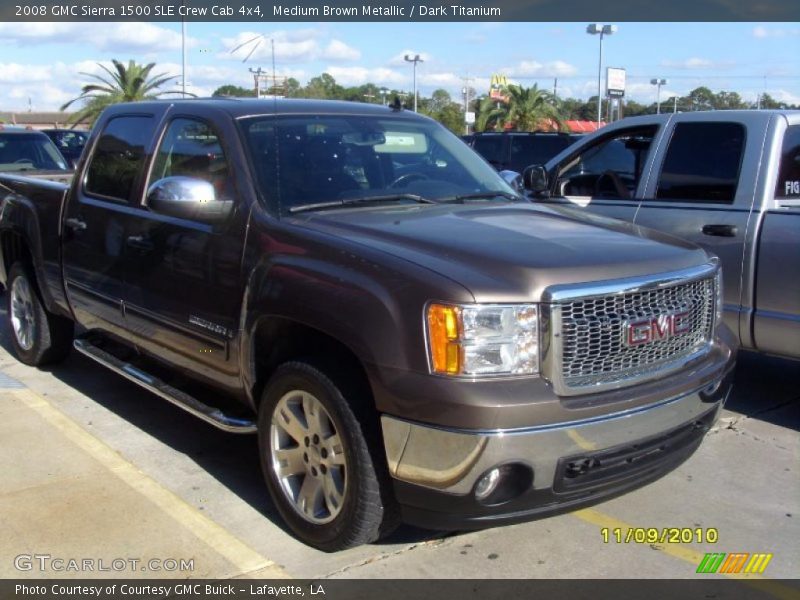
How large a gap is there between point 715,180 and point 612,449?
3.21 m

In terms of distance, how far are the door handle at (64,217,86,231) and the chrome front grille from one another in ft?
11.3

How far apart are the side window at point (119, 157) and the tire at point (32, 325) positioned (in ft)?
4.28

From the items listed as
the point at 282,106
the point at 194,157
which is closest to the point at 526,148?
the point at 282,106

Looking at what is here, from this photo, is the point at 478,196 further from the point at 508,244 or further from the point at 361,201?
the point at 508,244

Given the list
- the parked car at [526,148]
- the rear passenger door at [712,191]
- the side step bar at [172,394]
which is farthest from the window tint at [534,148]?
the side step bar at [172,394]

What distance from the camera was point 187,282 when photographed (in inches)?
169

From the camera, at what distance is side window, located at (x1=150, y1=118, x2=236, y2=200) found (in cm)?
427

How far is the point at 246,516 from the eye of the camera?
409cm

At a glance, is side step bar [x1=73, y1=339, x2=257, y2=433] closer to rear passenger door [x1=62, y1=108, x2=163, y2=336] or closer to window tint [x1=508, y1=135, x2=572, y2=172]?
rear passenger door [x1=62, y1=108, x2=163, y2=336]

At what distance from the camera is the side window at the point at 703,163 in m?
5.75

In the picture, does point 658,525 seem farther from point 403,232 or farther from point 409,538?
point 403,232

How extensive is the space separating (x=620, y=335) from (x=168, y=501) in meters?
2.38

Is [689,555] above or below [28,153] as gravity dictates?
below
